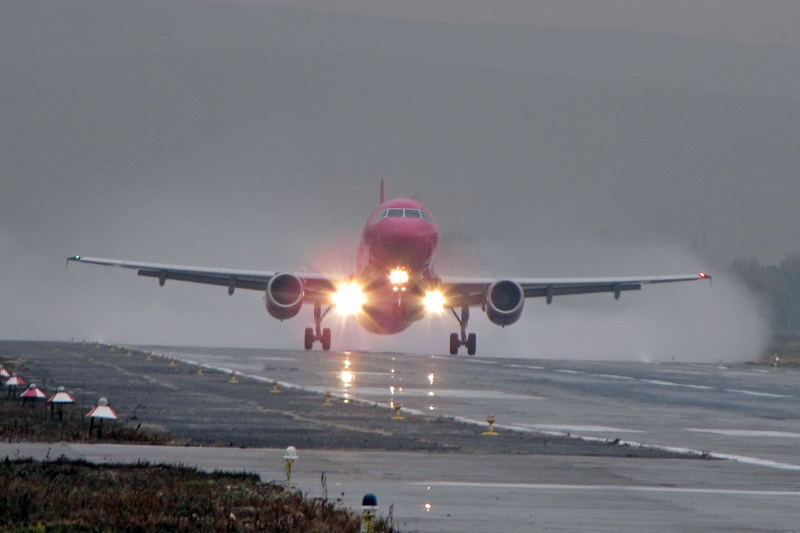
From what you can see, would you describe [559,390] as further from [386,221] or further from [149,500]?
[149,500]

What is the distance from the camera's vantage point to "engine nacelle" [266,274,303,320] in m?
41.2

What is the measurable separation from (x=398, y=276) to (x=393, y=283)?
0.34 m

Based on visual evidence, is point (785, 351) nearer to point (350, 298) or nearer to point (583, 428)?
point (350, 298)

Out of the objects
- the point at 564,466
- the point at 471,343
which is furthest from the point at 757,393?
the point at 564,466

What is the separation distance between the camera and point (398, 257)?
3862 cm

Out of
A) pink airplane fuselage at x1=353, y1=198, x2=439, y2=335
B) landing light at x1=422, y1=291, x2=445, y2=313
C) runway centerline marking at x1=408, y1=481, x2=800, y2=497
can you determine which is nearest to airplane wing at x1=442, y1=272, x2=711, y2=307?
landing light at x1=422, y1=291, x2=445, y2=313

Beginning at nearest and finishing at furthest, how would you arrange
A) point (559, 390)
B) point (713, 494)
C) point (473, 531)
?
point (473, 531) → point (713, 494) → point (559, 390)

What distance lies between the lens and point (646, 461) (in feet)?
50.1

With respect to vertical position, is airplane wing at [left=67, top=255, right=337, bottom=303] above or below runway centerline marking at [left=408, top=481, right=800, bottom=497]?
above

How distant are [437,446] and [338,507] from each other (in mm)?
6042

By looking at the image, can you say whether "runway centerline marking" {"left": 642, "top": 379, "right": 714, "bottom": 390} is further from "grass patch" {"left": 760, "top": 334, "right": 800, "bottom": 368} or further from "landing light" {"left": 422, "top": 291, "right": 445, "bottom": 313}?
"grass patch" {"left": 760, "top": 334, "right": 800, "bottom": 368}

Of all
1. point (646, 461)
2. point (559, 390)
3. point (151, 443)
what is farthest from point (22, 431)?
point (559, 390)

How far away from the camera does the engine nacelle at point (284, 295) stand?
41219 millimetres

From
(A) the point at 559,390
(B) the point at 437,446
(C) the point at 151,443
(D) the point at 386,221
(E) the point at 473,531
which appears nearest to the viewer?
(E) the point at 473,531
